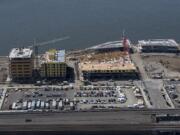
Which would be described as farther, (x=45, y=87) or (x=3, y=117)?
(x=45, y=87)

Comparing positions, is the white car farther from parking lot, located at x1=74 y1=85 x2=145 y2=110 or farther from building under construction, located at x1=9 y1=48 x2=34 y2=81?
building under construction, located at x1=9 y1=48 x2=34 y2=81

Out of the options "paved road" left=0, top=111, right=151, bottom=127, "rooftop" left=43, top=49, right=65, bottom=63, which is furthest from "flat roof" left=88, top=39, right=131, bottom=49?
"paved road" left=0, top=111, right=151, bottom=127

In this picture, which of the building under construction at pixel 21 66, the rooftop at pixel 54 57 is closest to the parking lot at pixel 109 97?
the rooftop at pixel 54 57

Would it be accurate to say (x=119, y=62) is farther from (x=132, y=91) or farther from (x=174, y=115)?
(x=174, y=115)

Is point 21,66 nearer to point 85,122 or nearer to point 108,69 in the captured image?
point 108,69

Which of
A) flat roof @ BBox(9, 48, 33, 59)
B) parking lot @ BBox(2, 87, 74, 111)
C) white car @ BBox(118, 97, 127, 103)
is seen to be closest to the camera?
parking lot @ BBox(2, 87, 74, 111)

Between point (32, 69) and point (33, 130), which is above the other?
point (32, 69)

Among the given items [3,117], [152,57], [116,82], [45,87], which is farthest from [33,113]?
[152,57]
